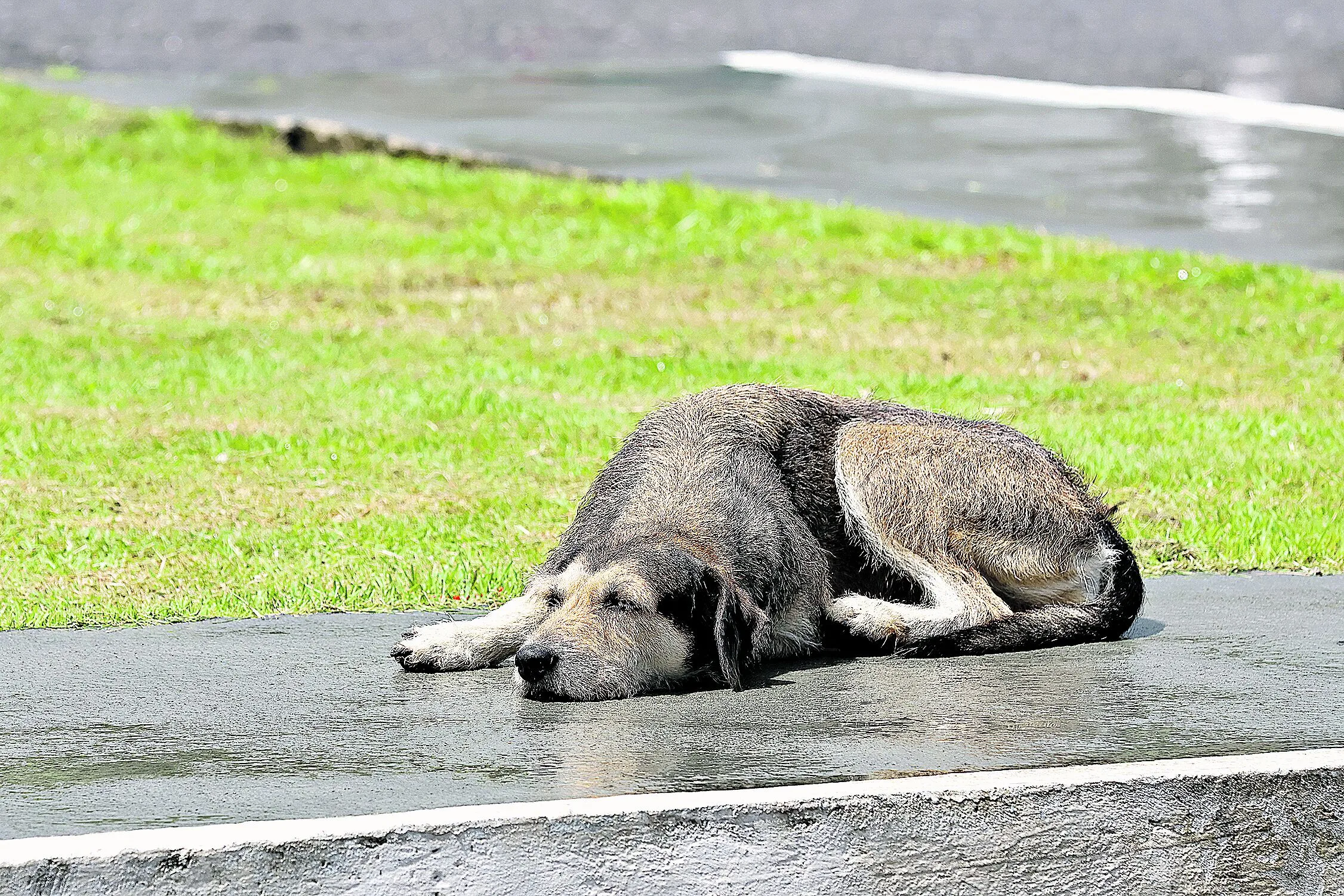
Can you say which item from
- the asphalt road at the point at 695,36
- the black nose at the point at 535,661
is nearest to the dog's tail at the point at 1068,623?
the black nose at the point at 535,661

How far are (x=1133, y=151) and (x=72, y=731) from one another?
17.0 meters

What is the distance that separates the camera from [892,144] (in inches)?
840

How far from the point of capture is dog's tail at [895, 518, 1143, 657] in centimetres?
594

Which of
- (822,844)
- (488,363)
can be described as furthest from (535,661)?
(488,363)

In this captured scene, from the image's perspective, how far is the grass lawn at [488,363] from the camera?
25.1ft

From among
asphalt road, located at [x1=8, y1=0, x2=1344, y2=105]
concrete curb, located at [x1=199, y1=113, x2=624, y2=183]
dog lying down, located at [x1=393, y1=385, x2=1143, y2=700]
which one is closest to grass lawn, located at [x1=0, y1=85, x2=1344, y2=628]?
concrete curb, located at [x1=199, y1=113, x2=624, y2=183]

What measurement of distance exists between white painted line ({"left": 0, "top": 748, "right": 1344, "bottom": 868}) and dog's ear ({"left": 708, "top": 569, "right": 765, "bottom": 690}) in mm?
961

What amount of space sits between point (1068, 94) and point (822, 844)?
72.8ft

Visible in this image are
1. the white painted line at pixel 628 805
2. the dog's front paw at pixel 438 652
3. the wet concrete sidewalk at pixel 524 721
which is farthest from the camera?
the dog's front paw at pixel 438 652

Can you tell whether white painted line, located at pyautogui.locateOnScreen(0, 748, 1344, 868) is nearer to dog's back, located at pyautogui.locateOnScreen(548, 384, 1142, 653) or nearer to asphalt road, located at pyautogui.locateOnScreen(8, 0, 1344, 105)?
dog's back, located at pyautogui.locateOnScreen(548, 384, 1142, 653)

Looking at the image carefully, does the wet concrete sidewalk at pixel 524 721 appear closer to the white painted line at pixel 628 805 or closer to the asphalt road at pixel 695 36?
the white painted line at pixel 628 805

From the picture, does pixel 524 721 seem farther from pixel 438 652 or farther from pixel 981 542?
pixel 981 542

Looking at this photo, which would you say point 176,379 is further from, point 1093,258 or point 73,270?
point 1093,258

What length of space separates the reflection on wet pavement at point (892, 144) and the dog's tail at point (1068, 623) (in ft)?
29.8
